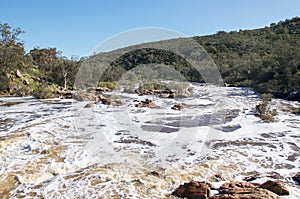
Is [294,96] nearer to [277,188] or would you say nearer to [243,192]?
[277,188]

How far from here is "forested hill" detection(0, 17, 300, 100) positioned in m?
A: 23.1

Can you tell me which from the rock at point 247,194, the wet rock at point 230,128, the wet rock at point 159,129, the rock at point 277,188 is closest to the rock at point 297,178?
the rock at point 277,188

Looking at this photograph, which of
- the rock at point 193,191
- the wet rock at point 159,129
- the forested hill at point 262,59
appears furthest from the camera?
the forested hill at point 262,59

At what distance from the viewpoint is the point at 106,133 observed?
9.18 m

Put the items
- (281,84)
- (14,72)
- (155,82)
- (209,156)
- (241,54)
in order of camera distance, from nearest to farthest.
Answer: (209,156) < (281,84) < (14,72) < (155,82) < (241,54)

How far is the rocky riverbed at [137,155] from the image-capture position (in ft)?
16.3

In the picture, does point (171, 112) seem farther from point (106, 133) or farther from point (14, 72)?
point (14, 72)

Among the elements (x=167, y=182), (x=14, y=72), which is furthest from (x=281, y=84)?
(x=14, y=72)

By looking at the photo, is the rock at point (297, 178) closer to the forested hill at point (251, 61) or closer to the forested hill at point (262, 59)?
the forested hill at point (251, 61)

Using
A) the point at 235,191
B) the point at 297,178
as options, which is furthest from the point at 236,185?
the point at 297,178

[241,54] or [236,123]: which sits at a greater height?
[241,54]

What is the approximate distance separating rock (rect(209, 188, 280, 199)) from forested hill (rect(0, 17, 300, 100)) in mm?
16774

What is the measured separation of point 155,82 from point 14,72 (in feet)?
55.8

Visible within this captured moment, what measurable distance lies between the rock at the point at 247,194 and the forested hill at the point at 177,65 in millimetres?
16774
